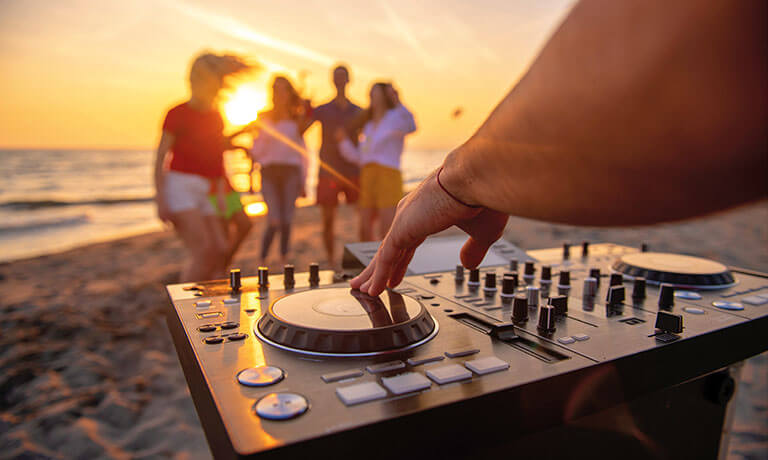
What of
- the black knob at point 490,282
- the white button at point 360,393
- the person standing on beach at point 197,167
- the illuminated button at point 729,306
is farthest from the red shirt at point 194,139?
the illuminated button at point 729,306

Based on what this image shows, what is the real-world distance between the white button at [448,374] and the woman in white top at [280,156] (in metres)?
3.67

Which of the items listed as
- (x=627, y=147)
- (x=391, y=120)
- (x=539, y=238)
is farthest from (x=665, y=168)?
(x=539, y=238)

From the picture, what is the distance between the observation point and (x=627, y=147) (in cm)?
44

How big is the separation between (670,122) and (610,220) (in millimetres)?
135

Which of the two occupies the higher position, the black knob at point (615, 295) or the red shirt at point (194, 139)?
the red shirt at point (194, 139)

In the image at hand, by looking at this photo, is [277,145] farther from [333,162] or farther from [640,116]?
[640,116]

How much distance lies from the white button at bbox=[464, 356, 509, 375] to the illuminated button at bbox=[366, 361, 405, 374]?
0.10 metres

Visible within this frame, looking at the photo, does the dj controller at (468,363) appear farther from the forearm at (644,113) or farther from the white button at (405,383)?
the forearm at (644,113)

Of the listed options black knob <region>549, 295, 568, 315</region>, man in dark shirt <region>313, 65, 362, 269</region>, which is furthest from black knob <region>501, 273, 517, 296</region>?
man in dark shirt <region>313, 65, 362, 269</region>

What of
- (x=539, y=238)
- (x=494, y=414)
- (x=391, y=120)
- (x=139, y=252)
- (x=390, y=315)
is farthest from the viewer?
(x=539, y=238)

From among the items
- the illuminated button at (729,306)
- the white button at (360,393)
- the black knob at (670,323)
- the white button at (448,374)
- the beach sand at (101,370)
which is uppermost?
the black knob at (670,323)

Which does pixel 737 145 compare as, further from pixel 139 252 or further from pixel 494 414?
pixel 139 252

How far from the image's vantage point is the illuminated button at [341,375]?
64 centimetres

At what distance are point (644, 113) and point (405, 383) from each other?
0.42 metres
